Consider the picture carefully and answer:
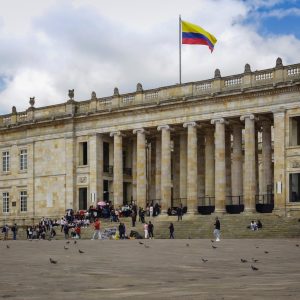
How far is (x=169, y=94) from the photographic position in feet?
183

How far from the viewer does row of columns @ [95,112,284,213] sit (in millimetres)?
50688

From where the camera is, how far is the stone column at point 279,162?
49094 millimetres

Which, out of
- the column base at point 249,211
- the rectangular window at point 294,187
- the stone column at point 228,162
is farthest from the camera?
the stone column at point 228,162

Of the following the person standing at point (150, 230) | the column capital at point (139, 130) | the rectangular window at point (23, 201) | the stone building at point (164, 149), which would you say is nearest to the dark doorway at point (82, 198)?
the stone building at point (164, 149)

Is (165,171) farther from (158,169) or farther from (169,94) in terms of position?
(169,94)

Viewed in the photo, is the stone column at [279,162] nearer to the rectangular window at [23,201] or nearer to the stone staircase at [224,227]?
the stone staircase at [224,227]

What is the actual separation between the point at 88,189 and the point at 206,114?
44.4ft

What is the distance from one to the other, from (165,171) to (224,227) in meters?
9.58

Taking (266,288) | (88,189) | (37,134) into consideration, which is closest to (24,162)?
(37,134)

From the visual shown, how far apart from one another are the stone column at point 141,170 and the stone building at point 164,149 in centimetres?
8

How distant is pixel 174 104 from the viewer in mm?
55094

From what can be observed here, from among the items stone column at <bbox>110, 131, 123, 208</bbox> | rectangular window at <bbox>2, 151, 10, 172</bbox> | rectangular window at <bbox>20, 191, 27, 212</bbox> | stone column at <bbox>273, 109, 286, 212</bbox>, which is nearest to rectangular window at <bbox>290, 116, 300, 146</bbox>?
stone column at <bbox>273, 109, 286, 212</bbox>

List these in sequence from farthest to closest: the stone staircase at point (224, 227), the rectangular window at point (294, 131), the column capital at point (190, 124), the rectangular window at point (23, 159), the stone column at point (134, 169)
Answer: the rectangular window at point (23, 159), the stone column at point (134, 169), the column capital at point (190, 124), the rectangular window at point (294, 131), the stone staircase at point (224, 227)

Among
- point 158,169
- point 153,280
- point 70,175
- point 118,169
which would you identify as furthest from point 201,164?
point 153,280
